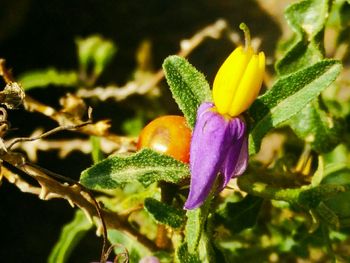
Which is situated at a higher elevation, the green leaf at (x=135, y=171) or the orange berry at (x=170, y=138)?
the orange berry at (x=170, y=138)

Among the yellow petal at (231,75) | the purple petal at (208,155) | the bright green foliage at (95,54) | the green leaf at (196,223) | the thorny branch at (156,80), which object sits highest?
the bright green foliage at (95,54)

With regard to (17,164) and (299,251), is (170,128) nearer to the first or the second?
(17,164)

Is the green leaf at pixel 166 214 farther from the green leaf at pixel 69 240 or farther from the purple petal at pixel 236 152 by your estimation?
the green leaf at pixel 69 240

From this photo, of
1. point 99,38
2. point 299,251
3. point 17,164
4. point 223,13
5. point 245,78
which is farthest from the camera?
point 223,13

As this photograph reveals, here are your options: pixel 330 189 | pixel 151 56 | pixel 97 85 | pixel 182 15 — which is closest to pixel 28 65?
pixel 97 85

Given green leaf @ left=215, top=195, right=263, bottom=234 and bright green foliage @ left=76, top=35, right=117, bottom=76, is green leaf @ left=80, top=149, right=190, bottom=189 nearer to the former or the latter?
green leaf @ left=215, top=195, right=263, bottom=234

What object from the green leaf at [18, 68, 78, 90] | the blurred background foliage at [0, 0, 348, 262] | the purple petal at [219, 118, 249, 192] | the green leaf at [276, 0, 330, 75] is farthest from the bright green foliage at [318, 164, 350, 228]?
the green leaf at [18, 68, 78, 90]

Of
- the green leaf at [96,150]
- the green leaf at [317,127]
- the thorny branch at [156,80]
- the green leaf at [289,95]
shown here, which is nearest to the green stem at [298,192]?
the green leaf at [289,95]
